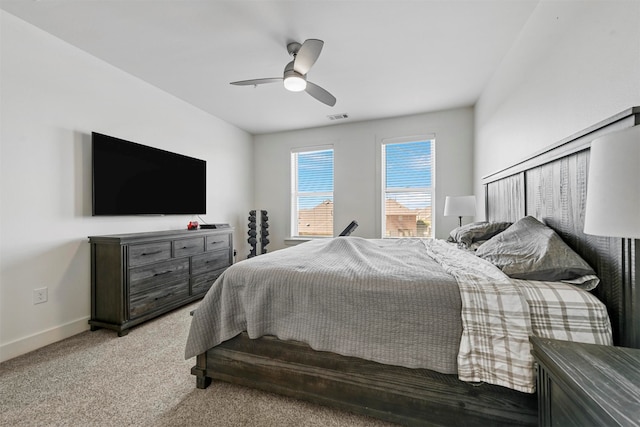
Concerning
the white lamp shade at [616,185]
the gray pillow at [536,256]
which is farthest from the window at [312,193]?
the white lamp shade at [616,185]

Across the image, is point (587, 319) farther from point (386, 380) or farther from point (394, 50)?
point (394, 50)

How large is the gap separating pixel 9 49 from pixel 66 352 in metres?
2.37

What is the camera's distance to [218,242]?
344 centimetres

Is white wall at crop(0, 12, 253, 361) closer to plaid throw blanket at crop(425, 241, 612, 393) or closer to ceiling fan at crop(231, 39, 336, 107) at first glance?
ceiling fan at crop(231, 39, 336, 107)

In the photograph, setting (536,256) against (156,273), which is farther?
(156,273)

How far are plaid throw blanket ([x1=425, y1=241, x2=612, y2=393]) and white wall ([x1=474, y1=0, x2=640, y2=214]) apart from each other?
0.90 meters

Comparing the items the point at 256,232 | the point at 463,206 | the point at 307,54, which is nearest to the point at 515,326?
the point at 307,54

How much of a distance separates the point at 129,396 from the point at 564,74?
3266mm

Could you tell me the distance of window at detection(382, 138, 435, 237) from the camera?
4.06 metres

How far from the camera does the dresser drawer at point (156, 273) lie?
238 cm

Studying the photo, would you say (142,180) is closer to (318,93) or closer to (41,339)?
(41,339)

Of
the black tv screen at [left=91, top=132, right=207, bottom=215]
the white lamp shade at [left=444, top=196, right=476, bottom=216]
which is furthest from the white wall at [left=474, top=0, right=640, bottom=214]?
the black tv screen at [left=91, top=132, right=207, bottom=215]

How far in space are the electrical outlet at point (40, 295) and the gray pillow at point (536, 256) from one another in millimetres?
3377

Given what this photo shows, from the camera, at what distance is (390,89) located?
3.20m
